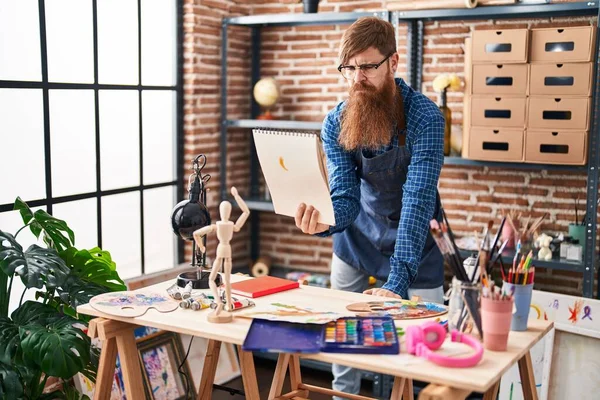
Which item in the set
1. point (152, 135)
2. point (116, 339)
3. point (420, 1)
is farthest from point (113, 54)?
point (116, 339)

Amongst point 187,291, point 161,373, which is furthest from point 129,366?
point 161,373

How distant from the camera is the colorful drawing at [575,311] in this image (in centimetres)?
381

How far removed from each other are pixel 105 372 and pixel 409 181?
1264mm

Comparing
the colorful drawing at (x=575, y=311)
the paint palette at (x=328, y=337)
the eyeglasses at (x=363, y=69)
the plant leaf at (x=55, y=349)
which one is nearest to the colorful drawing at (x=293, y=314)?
the paint palette at (x=328, y=337)

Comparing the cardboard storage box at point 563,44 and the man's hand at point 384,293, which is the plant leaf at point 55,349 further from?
the cardboard storage box at point 563,44

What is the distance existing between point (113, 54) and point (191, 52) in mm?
563

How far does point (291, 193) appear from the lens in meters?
2.74

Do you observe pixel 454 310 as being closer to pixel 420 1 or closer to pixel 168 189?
pixel 420 1

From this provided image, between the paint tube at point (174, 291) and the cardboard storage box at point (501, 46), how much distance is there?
6.80 ft

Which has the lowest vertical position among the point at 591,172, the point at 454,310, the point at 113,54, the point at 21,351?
the point at 21,351

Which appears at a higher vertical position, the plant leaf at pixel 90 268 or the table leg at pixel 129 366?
the plant leaf at pixel 90 268

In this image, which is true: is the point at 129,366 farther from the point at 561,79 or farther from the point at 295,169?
the point at 561,79

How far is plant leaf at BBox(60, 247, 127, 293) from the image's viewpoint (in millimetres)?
3258

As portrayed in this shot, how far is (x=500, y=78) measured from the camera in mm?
3996
